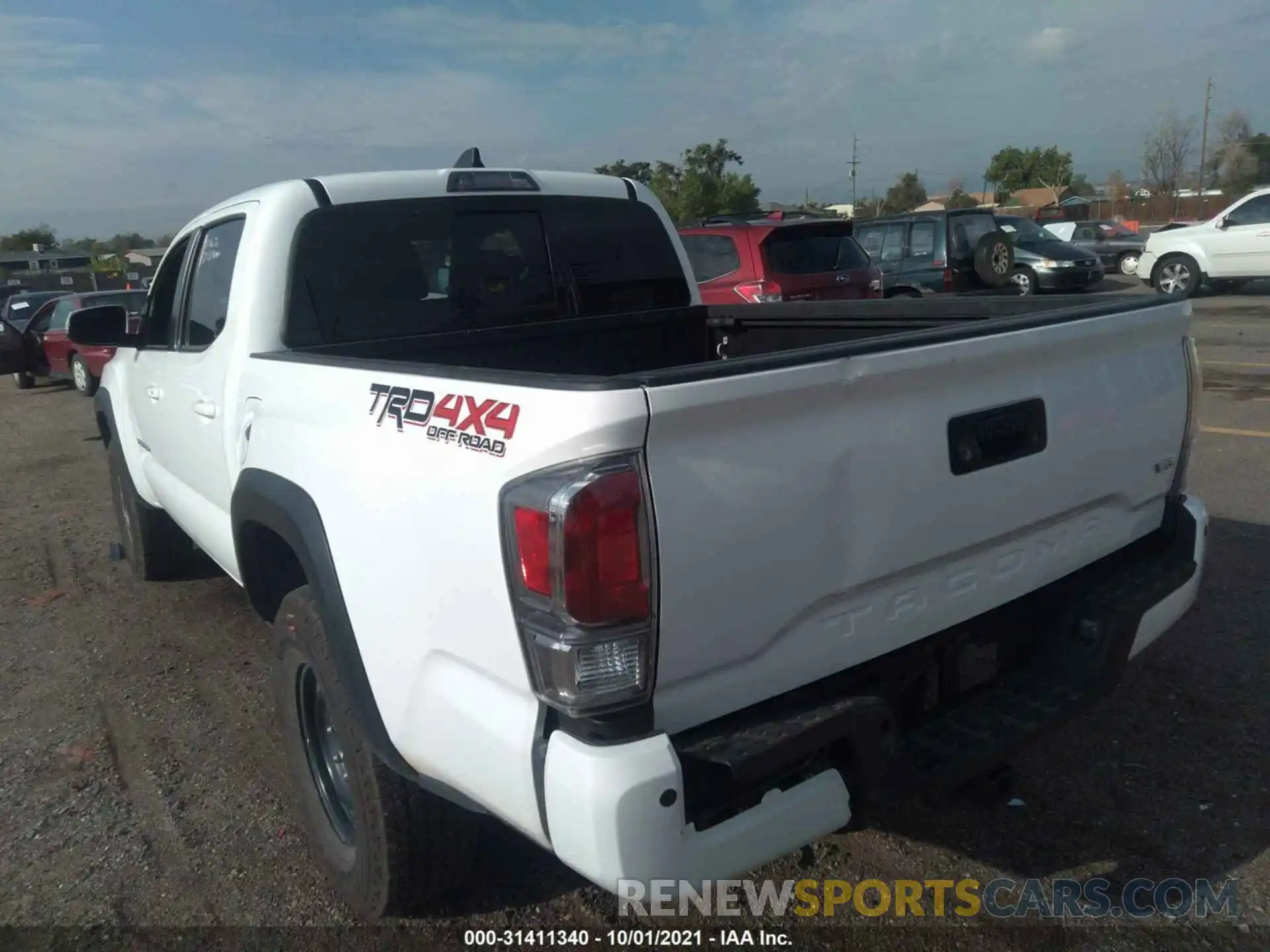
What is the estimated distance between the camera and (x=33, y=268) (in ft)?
258

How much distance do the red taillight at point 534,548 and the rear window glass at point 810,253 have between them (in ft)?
27.8

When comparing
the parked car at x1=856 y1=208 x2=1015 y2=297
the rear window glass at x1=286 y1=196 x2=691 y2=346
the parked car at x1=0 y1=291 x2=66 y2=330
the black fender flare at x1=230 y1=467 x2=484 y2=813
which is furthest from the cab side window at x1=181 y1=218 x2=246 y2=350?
the parked car at x1=0 y1=291 x2=66 y2=330

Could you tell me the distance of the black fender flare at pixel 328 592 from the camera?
2406 millimetres

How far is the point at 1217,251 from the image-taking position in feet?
55.4

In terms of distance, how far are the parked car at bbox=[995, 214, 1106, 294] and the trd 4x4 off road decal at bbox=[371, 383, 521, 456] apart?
17.5m

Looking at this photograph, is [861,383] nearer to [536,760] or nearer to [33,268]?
[536,760]

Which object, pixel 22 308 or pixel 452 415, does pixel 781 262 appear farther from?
pixel 22 308

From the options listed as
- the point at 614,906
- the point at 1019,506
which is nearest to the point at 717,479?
the point at 1019,506

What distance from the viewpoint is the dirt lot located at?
2.86 m

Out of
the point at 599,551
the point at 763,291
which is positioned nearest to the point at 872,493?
the point at 599,551

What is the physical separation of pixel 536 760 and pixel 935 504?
1047mm

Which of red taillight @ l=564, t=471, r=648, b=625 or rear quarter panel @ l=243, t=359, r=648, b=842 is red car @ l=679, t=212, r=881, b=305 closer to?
rear quarter panel @ l=243, t=359, r=648, b=842

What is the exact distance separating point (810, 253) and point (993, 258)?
6318 mm
